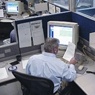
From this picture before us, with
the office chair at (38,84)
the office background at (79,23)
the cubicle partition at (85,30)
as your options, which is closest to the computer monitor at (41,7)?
the office background at (79,23)

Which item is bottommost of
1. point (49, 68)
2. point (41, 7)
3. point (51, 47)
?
Answer: point (49, 68)

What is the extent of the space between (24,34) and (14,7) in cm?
292

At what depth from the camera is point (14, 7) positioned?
513 cm

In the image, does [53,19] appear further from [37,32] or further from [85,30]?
[85,30]

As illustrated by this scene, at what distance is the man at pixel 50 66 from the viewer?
174cm

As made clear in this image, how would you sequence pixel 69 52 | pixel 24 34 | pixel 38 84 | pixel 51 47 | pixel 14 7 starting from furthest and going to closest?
pixel 14 7, pixel 24 34, pixel 69 52, pixel 51 47, pixel 38 84

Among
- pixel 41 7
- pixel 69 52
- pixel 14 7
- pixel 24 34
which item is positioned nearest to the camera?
pixel 69 52

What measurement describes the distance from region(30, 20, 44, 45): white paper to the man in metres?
0.63

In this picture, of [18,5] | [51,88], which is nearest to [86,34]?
[51,88]

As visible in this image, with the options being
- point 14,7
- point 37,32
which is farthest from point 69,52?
point 14,7

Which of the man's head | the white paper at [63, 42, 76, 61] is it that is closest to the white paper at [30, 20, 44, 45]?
the white paper at [63, 42, 76, 61]

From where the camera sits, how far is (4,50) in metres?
2.41

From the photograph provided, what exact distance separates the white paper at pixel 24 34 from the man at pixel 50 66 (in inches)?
24.9

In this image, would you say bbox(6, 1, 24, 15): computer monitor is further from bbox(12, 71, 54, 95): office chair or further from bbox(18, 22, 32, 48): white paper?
bbox(12, 71, 54, 95): office chair
